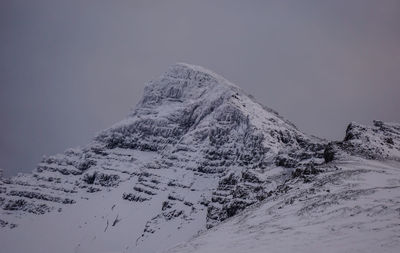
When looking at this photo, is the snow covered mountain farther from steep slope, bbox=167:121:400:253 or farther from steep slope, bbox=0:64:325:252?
steep slope, bbox=0:64:325:252

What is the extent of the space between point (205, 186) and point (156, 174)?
20621mm

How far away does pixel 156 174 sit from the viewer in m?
135

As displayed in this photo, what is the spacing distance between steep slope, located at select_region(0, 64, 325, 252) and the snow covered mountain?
16.7 inches

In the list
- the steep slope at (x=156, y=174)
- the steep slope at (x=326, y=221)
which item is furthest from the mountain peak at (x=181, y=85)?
the steep slope at (x=326, y=221)

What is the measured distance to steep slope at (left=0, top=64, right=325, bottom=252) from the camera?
106m

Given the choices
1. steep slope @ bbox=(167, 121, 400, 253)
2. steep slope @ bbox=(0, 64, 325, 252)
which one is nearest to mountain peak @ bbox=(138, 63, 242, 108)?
steep slope @ bbox=(0, 64, 325, 252)

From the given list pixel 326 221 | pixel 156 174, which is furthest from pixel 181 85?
pixel 326 221

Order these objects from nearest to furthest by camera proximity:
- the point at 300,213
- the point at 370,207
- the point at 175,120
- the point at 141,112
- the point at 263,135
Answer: the point at 370,207
the point at 300,213
the point at 263,135
the point at 175,120
the point at 141,112

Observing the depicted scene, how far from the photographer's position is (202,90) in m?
173

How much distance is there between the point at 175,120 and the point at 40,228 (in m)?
62.7

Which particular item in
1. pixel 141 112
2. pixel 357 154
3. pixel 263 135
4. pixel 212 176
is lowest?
pixel 357 154

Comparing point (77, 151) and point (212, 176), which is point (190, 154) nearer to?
point (212, 176)

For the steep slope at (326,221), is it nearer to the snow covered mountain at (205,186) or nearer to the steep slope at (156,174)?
the snow covered mountain at (205,186)

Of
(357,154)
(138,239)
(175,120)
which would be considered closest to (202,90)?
(175,120)
